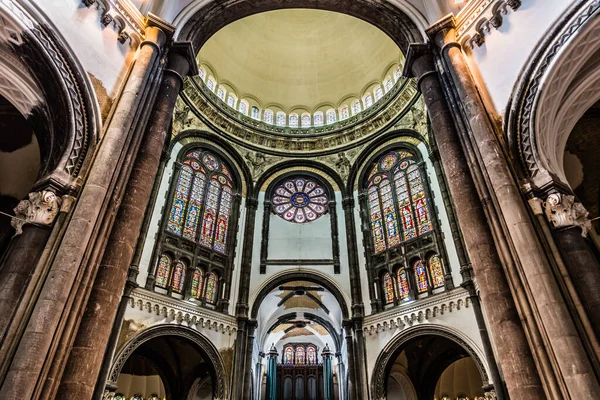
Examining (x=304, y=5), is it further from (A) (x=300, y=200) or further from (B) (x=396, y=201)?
(A) (x=300, y=200)

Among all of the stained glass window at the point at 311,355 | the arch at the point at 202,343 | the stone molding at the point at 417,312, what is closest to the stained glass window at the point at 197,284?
the arch at the point at 202,343

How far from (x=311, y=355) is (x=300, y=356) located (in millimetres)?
866

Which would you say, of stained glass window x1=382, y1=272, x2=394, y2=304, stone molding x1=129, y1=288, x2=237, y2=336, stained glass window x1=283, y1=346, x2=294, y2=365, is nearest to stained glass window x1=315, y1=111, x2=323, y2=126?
stained glass window x1=382, y1=272, x2=394, y2=304

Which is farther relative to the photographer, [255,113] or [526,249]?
[255,113]

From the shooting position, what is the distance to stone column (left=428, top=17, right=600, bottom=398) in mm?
4719

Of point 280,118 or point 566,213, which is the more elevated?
point 280,118

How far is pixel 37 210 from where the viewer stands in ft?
18.7

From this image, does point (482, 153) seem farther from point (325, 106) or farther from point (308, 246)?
point (325, 106)

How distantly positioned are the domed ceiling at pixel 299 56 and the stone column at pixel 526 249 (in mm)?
12899

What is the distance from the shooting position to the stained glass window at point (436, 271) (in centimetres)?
1354

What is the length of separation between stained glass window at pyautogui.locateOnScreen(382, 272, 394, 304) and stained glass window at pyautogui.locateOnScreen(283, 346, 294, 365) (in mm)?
16460

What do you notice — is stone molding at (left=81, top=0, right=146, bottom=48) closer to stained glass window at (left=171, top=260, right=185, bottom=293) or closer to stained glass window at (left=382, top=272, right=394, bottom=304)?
stained glass window at (left=171, top=260, right=185, bottom=293)

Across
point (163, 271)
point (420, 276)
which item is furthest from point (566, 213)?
point (163, 271)

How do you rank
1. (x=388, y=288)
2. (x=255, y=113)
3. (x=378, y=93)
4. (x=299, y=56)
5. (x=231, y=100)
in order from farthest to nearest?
(x=299, y=56)
(x=255, y=113)
(x=231, y=100)
(x=378, y=93)
(x=388, y=288)
